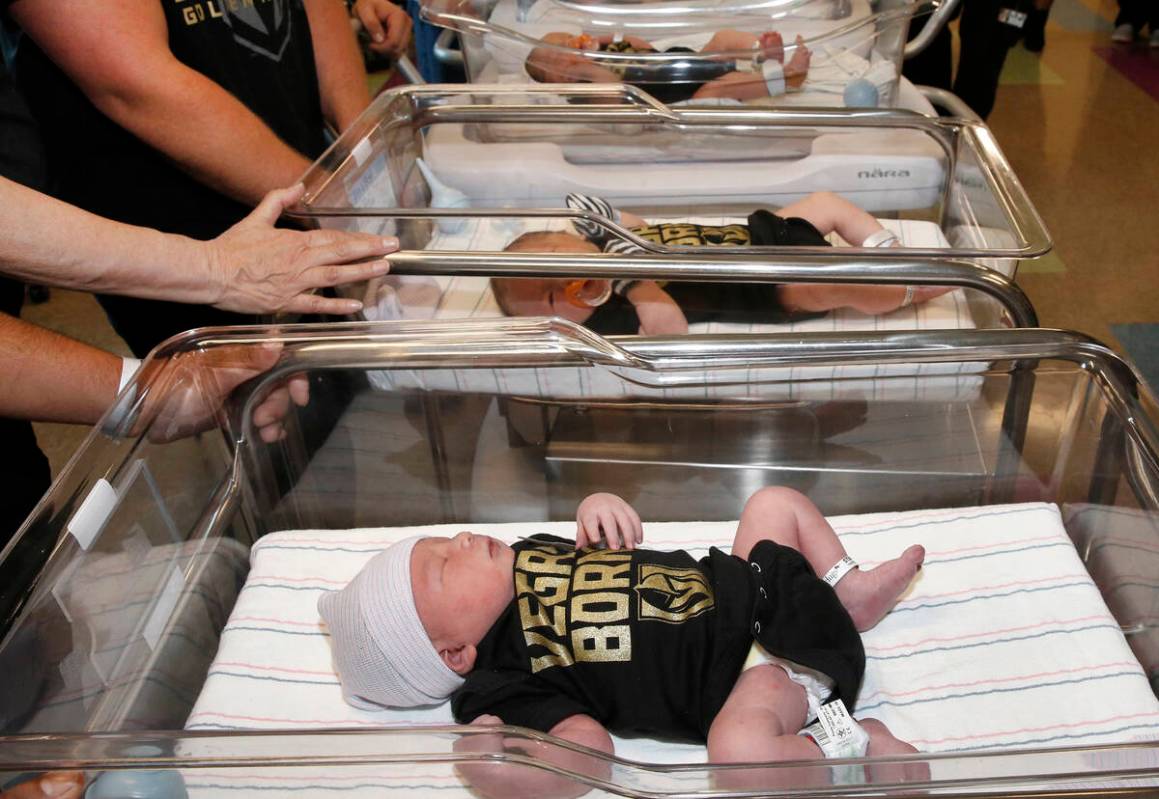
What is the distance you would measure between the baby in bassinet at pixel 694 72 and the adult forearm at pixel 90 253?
105cm

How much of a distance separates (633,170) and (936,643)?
41.7 inches

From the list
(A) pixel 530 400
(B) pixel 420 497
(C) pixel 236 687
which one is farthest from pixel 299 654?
(A) pixel 530 400

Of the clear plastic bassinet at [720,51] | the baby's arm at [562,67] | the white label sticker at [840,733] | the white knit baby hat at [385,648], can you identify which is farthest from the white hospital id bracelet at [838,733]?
the baby's arm at [562,67]

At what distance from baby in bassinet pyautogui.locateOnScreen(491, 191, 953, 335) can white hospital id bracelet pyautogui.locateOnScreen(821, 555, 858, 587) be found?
41 centimetres

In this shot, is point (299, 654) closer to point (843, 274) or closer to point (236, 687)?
point (236, 687)

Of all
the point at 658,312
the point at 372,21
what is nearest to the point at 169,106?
the point at 658,312

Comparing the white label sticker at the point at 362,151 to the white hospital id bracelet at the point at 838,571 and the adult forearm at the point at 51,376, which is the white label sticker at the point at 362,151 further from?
the white hospital id bracelet at the point at 838,571

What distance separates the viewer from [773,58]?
185 centimetres

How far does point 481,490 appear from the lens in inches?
50.3

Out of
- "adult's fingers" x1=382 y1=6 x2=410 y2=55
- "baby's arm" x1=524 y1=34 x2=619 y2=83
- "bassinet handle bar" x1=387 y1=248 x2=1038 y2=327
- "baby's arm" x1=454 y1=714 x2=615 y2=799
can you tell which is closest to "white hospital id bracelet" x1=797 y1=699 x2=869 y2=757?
"baby's arm" x1=454 y1=714 x2=615 y2=799

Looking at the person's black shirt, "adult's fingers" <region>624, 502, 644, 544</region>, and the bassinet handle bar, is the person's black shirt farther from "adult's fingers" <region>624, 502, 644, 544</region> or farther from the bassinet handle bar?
"adult's fingers" <region>624, 502, 644, 544</region>

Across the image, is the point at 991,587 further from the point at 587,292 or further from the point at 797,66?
the point at 797,66

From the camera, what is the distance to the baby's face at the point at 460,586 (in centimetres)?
101

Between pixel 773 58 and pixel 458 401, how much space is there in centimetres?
106
